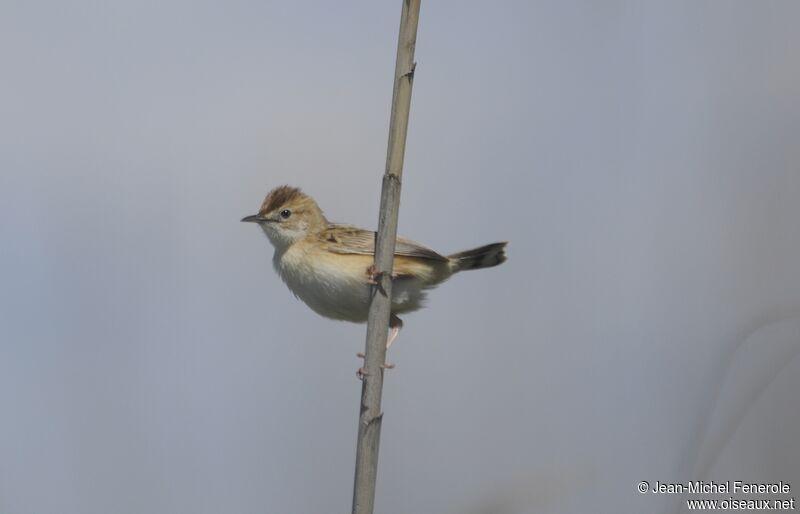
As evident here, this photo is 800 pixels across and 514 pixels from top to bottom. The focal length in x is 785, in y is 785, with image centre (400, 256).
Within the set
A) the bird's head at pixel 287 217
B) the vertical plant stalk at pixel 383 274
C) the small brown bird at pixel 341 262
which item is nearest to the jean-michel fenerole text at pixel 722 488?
the vertical plant stalk at pixel 383 274

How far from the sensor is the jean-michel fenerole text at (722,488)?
1.84m

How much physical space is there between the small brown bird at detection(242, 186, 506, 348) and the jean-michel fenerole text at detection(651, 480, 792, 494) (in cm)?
167

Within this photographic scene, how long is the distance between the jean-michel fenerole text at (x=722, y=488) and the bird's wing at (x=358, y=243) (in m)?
1.75

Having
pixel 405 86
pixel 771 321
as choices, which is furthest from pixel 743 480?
pixel 405 86

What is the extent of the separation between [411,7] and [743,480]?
1.49 meters

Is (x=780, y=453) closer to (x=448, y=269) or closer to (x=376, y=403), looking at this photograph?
(x=376, y=403)

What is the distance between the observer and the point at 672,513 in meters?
1.83

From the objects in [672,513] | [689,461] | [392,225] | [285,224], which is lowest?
[672,513]

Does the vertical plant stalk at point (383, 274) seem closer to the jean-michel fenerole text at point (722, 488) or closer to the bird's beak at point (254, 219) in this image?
the jean-michel fenerole text at point (722, 488)

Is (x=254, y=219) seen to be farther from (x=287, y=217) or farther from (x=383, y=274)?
(x=383, y=274)

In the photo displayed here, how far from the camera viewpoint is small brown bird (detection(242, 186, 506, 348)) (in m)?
3.61

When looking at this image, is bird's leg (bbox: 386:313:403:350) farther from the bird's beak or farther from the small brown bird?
the bird's beak

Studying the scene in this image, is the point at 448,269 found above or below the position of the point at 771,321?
above

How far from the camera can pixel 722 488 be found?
2006 millimetres
